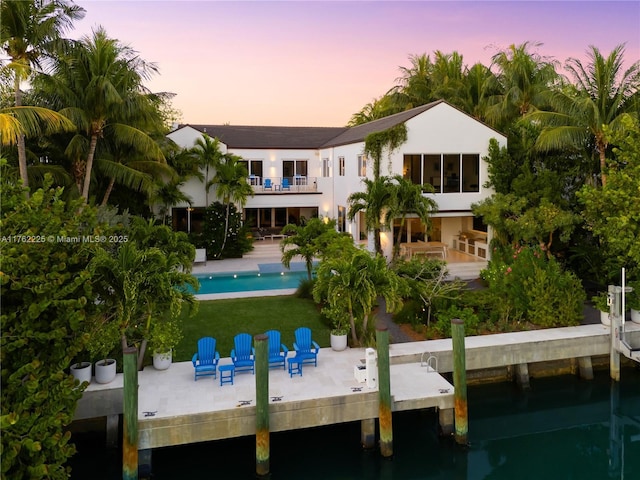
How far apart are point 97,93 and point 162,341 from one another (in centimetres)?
1375

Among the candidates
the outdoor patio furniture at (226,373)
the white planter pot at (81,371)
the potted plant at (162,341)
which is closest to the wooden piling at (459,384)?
the outdoor patio furniture at (226,373)

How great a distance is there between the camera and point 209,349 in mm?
12391

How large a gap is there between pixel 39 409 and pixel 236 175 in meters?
21.8

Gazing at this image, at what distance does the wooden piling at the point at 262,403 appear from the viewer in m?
10.1

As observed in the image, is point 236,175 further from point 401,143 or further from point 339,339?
point 339,339

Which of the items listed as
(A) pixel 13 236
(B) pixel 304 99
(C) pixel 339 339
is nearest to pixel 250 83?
(B) pixel 304 99

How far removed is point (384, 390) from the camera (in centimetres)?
1078

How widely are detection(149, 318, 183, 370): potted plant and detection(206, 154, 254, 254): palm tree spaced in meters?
17.0

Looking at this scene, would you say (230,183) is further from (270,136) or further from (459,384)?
(459,384)

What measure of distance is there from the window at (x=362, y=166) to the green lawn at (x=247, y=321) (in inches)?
340

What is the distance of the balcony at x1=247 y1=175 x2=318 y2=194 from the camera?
106 feet

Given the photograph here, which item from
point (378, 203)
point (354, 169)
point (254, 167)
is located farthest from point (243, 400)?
point (254, 167)

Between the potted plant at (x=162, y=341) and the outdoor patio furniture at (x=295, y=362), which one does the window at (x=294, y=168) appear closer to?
the potted plant at (x=162, y=341)

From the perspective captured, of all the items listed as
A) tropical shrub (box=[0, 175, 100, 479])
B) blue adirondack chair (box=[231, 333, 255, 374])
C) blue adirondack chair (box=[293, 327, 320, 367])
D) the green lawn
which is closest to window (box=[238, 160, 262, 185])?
the green lawn
